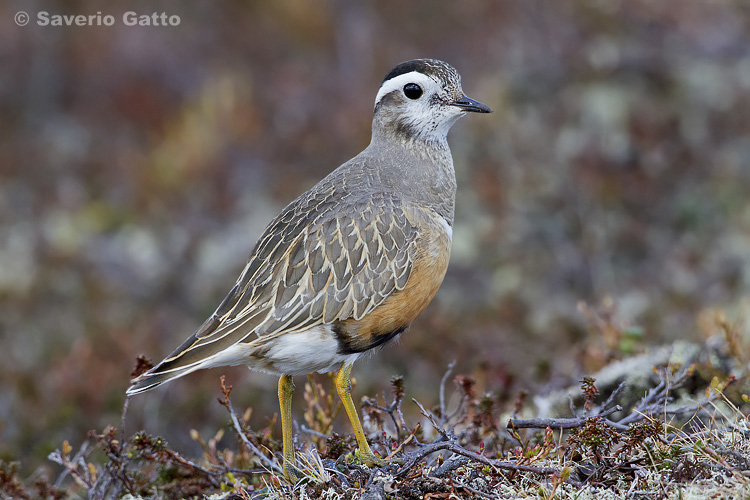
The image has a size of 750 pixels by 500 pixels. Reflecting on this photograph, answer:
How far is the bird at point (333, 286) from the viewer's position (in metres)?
4.54

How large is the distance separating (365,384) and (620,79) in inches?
227

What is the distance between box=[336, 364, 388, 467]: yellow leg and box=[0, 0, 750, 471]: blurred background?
218 cm

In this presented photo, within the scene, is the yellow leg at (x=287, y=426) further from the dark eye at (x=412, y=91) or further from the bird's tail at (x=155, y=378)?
the dark eye at (x=412, y=91)

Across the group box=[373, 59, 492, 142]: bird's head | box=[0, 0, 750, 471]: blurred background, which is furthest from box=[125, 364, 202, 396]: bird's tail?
box=[0, 0, 750, 471]: blurred background

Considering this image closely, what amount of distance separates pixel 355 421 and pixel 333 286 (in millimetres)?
726

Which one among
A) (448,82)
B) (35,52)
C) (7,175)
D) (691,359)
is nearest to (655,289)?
(691,359)

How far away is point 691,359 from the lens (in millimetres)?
5688

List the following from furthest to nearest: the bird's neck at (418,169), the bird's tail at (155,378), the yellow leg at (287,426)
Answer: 1. the bird's neck at (418,169)
2. the yellow leg at (287,426)
3. the bird's tail at (155,378)

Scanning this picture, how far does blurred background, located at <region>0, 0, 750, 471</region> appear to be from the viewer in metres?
8.60

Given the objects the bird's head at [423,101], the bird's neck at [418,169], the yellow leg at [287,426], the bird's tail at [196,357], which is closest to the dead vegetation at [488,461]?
the yellow leg at [287,426]

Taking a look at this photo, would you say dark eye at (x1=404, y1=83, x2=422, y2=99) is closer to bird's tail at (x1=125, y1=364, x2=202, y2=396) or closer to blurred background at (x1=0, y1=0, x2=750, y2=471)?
bird's tail at (x1=125, y1=364, x2=202, y2=396)

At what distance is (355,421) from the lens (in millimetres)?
4543

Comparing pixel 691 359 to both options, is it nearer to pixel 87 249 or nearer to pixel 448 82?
pixel 448 82

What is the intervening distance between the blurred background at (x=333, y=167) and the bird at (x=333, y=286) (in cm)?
206
